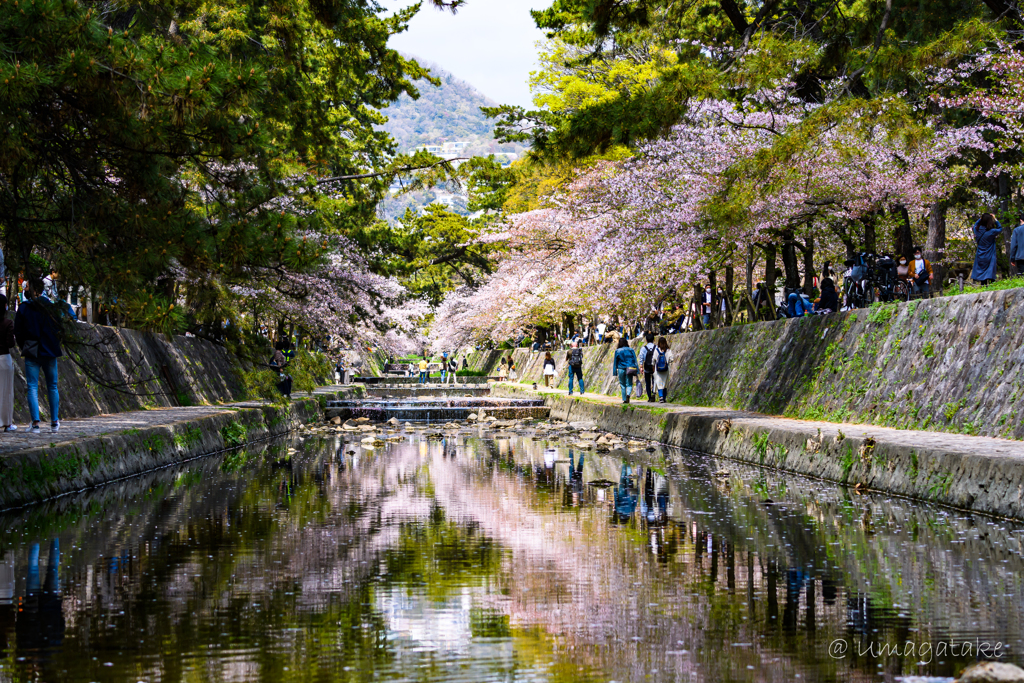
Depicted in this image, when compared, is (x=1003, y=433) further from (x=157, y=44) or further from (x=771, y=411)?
(x=157, y=44)

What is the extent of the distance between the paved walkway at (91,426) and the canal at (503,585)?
91 centimetres

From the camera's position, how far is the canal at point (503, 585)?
4777 mm

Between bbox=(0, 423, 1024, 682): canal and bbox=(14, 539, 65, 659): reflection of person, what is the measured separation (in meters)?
0.02

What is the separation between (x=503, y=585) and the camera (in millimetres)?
6578

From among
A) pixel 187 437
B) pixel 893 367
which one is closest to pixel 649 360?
pixel 893 367

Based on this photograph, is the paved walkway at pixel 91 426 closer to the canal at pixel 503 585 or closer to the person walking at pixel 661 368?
the canal at pixel 503 585

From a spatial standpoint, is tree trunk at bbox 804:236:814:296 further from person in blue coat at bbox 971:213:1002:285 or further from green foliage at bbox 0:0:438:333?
green foliage at bbox 0:0:438:333

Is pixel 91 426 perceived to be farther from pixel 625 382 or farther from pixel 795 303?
pixel 795 303

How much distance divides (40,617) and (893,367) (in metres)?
13.2

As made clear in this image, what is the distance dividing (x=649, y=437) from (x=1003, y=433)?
1036 centimetres

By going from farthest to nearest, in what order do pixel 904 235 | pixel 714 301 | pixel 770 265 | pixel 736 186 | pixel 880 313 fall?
pixel 714 301 → pixel 770 265 → pixel 904 235 → pixel 736 186 → pixel 880 313

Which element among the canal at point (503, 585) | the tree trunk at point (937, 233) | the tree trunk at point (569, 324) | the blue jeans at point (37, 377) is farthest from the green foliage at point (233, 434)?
the tree trunk at point (569, 324)

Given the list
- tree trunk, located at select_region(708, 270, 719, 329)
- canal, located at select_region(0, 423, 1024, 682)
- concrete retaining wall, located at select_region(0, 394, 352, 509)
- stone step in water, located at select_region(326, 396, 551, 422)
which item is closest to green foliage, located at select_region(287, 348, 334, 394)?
stone step in water, located at select_region(326, 396, 551, 422)

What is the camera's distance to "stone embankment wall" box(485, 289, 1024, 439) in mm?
12719
